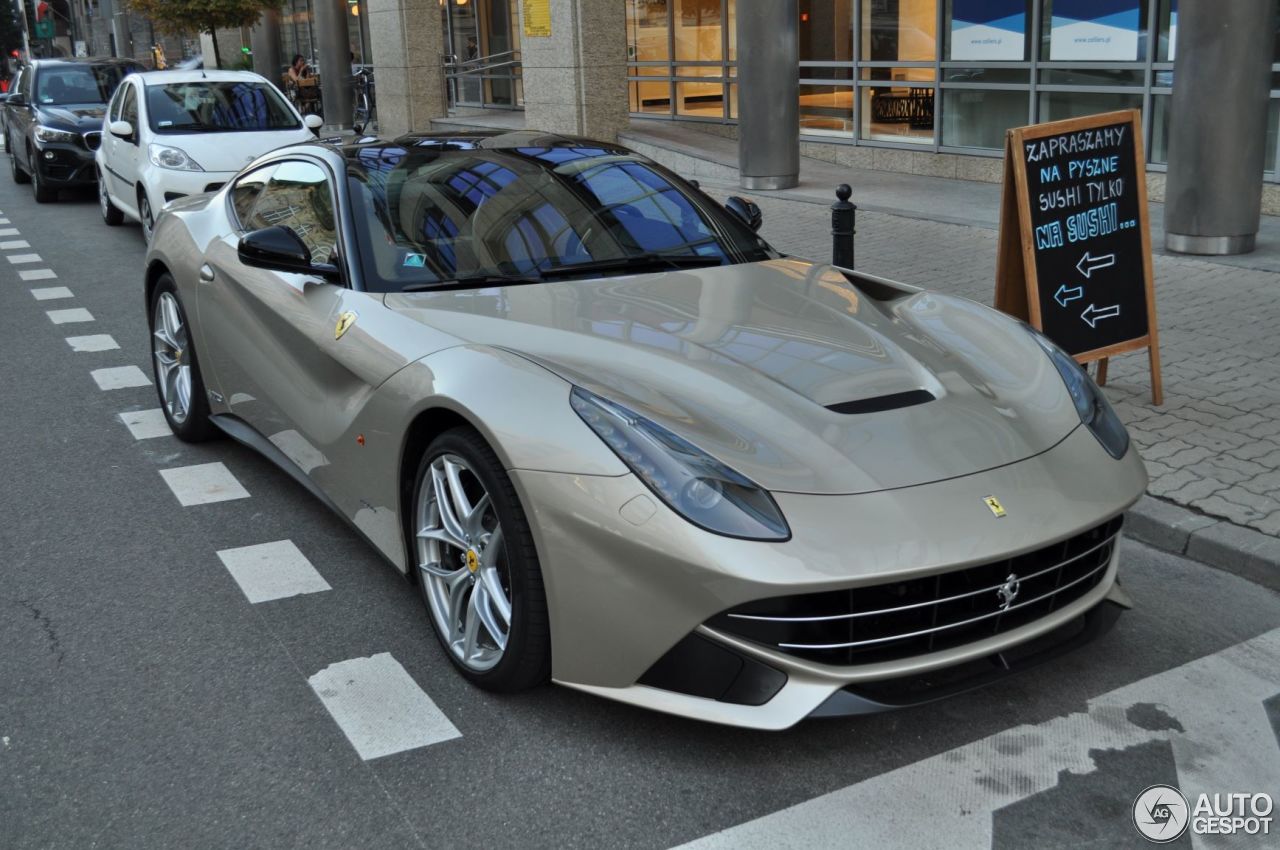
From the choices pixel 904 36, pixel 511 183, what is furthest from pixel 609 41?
pixel 511 183

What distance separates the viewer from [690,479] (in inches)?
122

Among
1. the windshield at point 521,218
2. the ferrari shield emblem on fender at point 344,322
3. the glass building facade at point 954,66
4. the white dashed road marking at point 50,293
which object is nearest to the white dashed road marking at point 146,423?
the windshield at point 521,218

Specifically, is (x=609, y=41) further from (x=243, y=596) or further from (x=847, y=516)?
(x=847, y=516)

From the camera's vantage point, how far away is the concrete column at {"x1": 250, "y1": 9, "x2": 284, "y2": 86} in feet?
94.4

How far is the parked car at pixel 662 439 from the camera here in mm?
3033

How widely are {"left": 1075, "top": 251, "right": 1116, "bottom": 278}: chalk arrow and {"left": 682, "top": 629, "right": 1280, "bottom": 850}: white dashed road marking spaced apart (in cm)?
265

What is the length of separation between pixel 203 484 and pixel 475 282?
6.38ft

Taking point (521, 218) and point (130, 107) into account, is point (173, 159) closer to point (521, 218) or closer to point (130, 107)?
point (130, 107)

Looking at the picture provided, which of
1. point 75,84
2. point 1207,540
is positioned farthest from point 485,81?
point 1207,540

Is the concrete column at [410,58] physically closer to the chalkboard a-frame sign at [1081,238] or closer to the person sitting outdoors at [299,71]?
the person sitting outdoors at [299,71]

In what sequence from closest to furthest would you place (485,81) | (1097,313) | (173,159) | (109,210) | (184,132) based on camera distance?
(1097,313)
(173,159)
(184,132)
(109,210)
(485,81)

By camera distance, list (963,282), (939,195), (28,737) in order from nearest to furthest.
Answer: (28,737), (963,282), (939,195)

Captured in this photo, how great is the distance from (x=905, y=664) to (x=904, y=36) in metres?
12.8

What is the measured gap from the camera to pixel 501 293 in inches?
164
